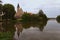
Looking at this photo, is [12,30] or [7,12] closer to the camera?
[12,30]

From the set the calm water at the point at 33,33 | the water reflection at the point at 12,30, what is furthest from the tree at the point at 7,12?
the calm water at the point at 33,33

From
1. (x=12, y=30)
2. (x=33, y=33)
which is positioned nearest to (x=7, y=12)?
(x=12, y=30)

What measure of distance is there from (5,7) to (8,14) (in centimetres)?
355

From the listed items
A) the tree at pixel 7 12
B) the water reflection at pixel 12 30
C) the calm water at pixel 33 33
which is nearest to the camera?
the water reflection at pixel 12 30

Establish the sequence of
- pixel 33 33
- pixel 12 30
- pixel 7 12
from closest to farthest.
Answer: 1. pixel 33 33
2. pixel 12 30
3. pixel 7 12

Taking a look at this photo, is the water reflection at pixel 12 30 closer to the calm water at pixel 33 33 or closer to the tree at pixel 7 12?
the calm water at pixel 33 33

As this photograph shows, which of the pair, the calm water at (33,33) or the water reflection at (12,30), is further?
the calm water at (33,33)

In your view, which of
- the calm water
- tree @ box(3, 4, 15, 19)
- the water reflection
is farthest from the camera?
tree @ box(3, 4, 15, 19)

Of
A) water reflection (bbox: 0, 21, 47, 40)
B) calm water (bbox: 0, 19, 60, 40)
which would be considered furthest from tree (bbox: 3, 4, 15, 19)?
calm water (bbox: 0, 19, 60, 40)

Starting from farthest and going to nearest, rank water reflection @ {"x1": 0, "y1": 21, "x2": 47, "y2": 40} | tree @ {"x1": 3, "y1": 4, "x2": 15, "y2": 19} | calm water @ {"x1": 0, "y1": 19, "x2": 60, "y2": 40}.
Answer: tree @ {"x1": 3, "y1": 4, "x2": 15, "y2": 19}, calm water @ {"x1": 0, "y1": 19, "x2": 60, "y2": 40}, water reflection @ {"x1": 0, "y1": 21, "x2": 47, "y2": 40}

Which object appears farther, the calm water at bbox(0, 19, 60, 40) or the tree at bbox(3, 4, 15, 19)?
the tree at bbox(3, 4, 15, 19)

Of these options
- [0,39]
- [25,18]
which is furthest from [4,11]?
[0,39]

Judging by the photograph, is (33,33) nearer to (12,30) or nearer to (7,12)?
(12,30)

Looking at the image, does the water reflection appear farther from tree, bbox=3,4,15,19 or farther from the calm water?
tree, bbox=3,4,15,19
